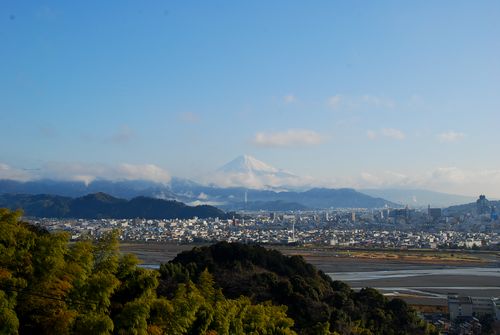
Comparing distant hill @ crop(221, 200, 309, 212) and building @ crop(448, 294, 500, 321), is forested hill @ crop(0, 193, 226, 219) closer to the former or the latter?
distant hill @ crop(221, 200, 309, 212)

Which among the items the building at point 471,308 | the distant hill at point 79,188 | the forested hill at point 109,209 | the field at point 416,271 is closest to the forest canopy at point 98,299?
the building at point 471,308

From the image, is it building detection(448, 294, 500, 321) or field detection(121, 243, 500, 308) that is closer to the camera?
building detection(448, 294, 500, 321)

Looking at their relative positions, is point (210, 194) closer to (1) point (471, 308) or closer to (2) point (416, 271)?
(2) point (416, 271)

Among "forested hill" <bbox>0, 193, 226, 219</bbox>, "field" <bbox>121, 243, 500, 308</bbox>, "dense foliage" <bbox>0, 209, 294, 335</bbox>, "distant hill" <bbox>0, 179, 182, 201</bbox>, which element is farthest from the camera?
"distant hill" <bbox>0, 179, 182, 201</bbox>

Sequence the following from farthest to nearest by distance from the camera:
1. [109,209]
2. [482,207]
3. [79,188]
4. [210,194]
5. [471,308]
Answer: [210,194], [79,188], [482,207], [109,209], [471,308]

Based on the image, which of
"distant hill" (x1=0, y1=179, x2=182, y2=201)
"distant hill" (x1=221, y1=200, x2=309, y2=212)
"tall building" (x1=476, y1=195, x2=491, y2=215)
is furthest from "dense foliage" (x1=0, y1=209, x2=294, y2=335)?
"distant hill" (x1=0, y1=179, x2=182, y2=201)

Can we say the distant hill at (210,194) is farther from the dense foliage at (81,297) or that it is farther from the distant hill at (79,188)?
the dense foliage at (81,297)

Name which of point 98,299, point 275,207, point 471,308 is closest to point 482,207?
point 275,207
